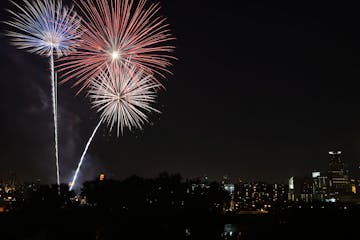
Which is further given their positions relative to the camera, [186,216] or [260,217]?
[260,217]

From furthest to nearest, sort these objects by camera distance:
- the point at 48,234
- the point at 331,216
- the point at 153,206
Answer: the point at 153,206 → the point at 331,216 → the point at 48,234

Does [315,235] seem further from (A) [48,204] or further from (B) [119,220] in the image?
(A) [48,204]

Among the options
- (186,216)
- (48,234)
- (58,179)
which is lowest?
(48,234)

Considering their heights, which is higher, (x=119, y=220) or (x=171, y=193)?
(x=171, y=193)

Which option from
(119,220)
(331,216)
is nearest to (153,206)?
(119,220)

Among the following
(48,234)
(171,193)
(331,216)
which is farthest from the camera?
(171,193)

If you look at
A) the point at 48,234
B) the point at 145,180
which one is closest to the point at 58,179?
Result: the point at 48,234

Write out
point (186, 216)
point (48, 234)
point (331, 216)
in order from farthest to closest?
1. point (186, 216)
2. point (331, 216)
3. point (48, 234)

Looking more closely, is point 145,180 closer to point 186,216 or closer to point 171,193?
point 171,193

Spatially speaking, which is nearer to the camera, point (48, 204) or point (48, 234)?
point (48, 234)
